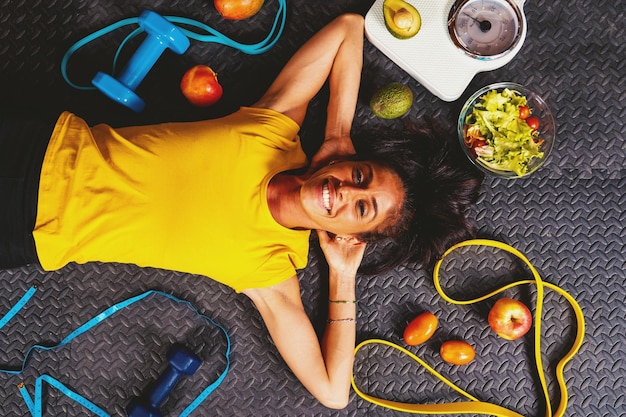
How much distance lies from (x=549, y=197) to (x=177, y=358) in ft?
3.15

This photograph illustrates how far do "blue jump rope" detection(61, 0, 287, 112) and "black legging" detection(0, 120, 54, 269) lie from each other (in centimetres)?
18

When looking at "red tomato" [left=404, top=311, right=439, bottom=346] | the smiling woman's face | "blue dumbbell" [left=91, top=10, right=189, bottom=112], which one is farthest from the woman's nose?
"blue dumbbell" [left=91, top=10, right=189, bottom=112]

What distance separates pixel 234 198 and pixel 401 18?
21.4 inches

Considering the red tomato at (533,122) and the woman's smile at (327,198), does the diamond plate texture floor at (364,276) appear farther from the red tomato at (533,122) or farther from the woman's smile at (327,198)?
the woman's smile at (327,198)

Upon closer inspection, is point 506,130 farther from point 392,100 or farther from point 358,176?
point 358,176

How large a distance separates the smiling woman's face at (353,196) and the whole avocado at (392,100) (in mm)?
254

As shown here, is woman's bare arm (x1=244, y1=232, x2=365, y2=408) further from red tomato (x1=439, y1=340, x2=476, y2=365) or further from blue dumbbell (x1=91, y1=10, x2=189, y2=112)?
blue dumbbell (x1=91, y1=10, x2=189, y2=112)

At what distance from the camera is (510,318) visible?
1261 mm

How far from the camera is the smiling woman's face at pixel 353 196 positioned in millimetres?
993

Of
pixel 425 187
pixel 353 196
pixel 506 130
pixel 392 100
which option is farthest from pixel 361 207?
pixel 506 130

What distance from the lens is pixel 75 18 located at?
1.32 meters

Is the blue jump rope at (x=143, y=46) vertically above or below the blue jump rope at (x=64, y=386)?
above

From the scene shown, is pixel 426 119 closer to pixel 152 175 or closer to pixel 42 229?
pixel 152 175

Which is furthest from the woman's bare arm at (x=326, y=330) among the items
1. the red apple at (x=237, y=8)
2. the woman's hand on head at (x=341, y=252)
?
the red apple at (x=237, y=8)
